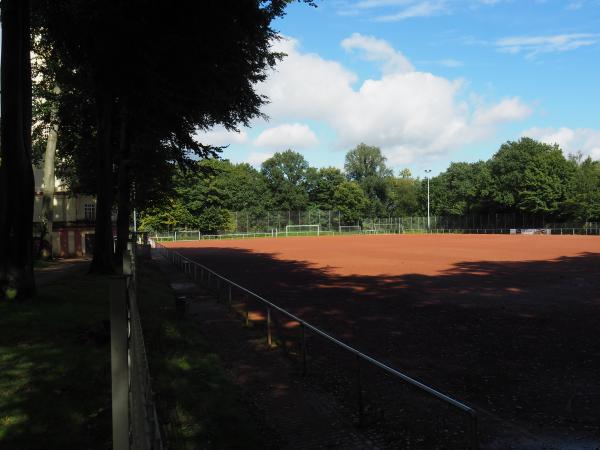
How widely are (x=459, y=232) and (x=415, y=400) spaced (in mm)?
94206

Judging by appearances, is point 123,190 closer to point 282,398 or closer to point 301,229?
point 282,398

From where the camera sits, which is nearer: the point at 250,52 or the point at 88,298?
the point at 88,298

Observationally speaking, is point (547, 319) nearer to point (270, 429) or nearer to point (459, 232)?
point (270, 429)

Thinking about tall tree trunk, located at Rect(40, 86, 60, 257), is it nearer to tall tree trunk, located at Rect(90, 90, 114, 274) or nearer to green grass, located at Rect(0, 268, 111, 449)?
tall tree trunk, located at Rect(90, 90, 114, 274)

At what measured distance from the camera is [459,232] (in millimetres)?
96938

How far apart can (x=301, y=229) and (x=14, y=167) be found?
93471mm

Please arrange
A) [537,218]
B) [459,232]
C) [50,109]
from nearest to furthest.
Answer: [50,109], [537,218], [459,232]

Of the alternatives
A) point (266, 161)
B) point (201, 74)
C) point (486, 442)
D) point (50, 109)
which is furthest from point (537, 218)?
point (486, 442)

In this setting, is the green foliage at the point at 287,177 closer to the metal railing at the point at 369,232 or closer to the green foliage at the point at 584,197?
the metal railing at the point at 369,232

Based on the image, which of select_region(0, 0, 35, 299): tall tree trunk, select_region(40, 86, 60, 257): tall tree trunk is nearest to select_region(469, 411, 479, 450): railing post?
select_region(0, 0, 35, 299): tall tree trunk

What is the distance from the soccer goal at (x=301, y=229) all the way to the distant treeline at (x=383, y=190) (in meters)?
3.28

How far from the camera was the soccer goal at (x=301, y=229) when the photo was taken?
100m

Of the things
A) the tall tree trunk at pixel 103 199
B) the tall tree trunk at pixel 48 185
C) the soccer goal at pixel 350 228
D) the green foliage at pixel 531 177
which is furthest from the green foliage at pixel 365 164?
the tall tree trunk at pixel 103 199

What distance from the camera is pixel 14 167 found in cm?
1114
